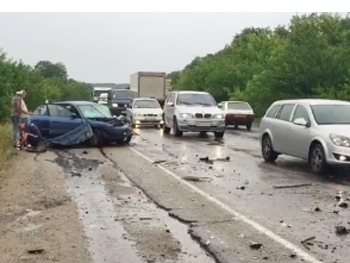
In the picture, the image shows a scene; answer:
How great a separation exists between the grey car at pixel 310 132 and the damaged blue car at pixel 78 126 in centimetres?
533

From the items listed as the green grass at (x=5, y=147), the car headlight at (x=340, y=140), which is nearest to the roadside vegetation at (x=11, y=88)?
the green grass at (x=5, y=147)

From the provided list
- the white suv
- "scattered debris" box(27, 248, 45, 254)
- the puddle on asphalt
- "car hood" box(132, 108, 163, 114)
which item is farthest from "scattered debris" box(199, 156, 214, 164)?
"car hood" box(132, 108, 163, 114)

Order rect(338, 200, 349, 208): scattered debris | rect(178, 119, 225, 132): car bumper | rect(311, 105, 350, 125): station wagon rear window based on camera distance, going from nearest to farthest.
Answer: rect(338, 200, 349, 208): scattered debris, rect(311, 105, 350, 125): station wagon rear window, rect(178, 119, 225, 132): car bumper

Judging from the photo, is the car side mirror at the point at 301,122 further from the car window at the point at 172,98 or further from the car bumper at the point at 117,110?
the car bumper at the point at 117,110

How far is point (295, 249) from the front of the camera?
636 cm

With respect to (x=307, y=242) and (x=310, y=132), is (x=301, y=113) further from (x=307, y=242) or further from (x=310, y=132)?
(x=307, y=242)

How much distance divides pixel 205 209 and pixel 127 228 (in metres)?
1.51

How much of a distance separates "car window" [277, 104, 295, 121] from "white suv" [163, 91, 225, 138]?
8.19 meters

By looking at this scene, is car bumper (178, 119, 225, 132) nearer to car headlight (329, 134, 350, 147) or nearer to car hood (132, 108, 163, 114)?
car hood (132, 108, 163, 114)

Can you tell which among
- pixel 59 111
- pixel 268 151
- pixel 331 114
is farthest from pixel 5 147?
pixel 331 114

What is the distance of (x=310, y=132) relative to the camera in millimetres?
12656

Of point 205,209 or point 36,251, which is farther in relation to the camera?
point 205,209

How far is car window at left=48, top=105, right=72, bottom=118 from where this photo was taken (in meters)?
18.8

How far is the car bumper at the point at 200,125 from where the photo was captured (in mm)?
22594
